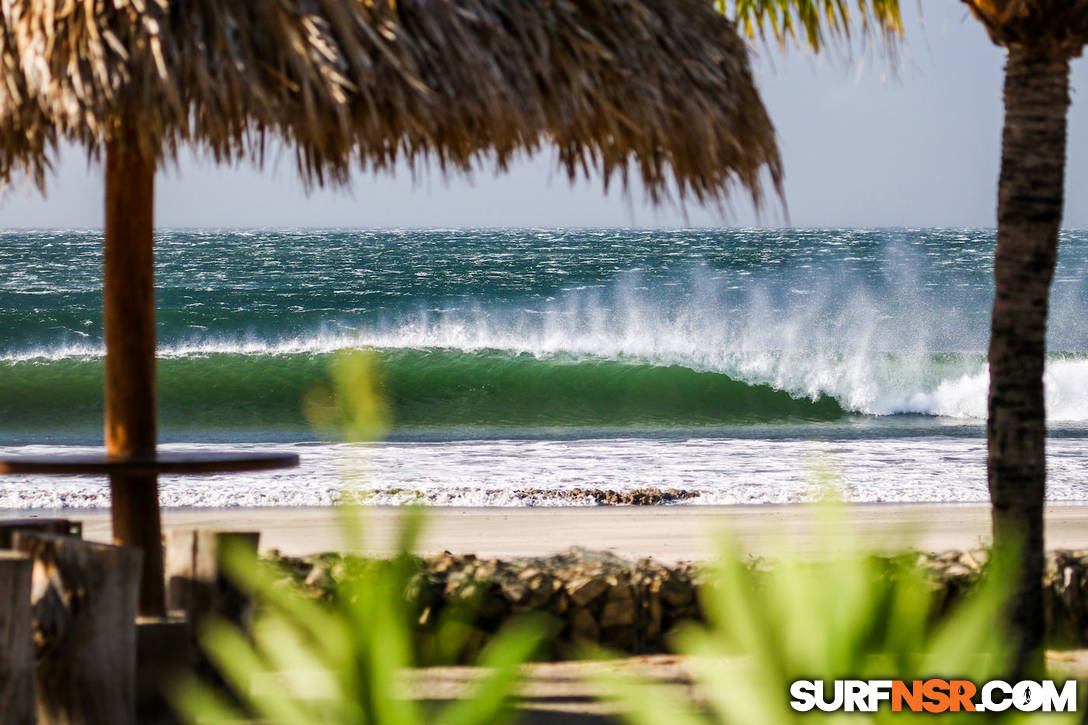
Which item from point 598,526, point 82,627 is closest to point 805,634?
point 82,627

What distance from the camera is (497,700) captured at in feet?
3.67

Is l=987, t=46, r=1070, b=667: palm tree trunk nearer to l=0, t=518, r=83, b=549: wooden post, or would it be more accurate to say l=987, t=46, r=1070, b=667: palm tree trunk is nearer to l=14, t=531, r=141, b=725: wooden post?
l=14, t=531, r=141, b=725: wooden post

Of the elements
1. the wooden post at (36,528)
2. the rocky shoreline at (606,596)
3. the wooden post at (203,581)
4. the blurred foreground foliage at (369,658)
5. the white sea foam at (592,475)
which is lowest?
the white sea foam at (592,475)

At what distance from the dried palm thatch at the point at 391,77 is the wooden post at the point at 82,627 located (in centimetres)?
98

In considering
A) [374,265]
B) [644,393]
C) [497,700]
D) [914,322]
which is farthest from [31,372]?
[497,700]

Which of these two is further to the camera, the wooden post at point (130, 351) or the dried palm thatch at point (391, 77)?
the wooden post at point (130, 351)

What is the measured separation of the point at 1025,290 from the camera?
3.77 meters

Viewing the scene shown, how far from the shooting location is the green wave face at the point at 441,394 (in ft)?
63.7

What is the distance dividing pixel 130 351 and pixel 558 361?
20.0 m

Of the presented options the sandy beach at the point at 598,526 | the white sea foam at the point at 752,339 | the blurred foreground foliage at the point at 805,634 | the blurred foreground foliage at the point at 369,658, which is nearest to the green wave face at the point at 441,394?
the white sea foam at the point at 752,339

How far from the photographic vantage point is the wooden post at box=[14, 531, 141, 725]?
10.2ft

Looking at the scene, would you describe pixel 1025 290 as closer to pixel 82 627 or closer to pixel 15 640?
pixel 82 627

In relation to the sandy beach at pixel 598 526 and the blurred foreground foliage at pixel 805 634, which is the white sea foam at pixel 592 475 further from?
the blurred foreground foliage at pixel 805 634

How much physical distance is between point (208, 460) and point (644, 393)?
1784 centimetres
